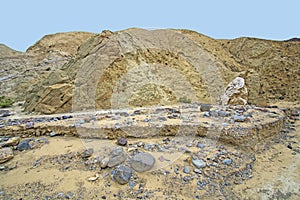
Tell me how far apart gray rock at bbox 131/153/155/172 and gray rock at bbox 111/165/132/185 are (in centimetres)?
12

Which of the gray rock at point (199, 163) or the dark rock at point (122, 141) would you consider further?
the dark rock at point (122, 141)

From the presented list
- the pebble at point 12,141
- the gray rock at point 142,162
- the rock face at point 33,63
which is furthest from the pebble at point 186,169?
the rock face at point 33,63

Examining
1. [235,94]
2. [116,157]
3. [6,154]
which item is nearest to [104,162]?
[116,157]

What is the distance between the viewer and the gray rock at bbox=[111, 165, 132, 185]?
234cm

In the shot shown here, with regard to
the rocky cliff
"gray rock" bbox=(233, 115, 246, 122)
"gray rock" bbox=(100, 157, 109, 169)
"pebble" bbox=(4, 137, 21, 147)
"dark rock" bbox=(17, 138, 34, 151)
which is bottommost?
"gray rock" bbox=(100, 157, 109, 169)

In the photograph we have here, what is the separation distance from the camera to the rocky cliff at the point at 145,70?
687cm

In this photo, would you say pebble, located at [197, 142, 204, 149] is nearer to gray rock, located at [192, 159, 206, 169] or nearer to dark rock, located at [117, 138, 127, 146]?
gray rock, located at [192, 159, 206, 169]

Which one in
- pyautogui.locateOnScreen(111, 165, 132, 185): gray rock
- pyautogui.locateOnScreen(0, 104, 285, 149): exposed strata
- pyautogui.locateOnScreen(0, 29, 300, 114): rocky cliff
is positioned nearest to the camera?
pyautogui.locateOnScreen(111, 165, 132, 185): gray rock

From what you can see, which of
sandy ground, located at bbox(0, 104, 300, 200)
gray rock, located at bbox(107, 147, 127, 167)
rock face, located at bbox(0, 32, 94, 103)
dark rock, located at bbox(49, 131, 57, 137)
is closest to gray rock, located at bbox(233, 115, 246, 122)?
sandy ground, located at bbox(0, 104, 300, 200)

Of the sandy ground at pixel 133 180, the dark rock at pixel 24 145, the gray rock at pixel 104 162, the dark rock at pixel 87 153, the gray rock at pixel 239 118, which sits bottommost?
the sandy ground at pixel 133 180

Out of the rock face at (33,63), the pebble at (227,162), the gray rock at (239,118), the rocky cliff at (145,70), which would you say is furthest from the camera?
the rock face at (33,63)

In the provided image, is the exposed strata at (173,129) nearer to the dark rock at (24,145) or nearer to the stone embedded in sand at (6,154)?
the dark rock at (24,145)

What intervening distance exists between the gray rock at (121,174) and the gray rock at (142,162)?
0.38ft

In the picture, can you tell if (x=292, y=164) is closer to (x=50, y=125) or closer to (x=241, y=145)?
(x=241, y=145)
